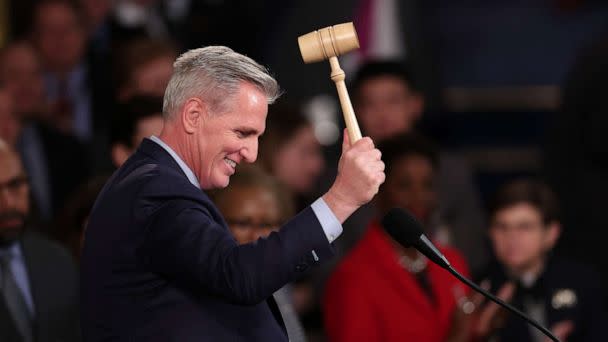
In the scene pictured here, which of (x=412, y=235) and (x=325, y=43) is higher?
(x=325, y=43)

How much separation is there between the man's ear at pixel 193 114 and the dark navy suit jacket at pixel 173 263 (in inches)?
3.3

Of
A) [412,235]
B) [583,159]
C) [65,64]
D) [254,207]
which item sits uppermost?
[412,235]

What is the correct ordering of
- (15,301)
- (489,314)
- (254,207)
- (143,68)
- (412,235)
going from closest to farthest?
1. (412,235)
2. (15,301)
3. (254,207)
4. (489,314)
5. (143,68)

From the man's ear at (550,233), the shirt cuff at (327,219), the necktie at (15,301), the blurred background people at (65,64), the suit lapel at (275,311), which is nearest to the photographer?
the shirt cuff at (327,219)

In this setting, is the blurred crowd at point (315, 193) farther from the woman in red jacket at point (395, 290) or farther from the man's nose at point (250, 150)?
the man's nose at point (250, 150)

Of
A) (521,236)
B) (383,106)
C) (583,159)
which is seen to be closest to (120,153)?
(521,236)

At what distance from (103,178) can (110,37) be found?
2.08 metres

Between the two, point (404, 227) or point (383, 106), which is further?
point (383, 106)

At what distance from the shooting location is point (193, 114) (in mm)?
2670

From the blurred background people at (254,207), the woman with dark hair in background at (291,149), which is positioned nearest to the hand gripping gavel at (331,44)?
the blurred background people at (254,207)

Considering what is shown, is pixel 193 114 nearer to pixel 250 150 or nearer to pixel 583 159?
pixel 250 150

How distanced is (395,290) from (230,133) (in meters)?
1.87

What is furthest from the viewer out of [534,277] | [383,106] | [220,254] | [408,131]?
[383,106]

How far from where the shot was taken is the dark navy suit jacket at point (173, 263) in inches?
98.3
